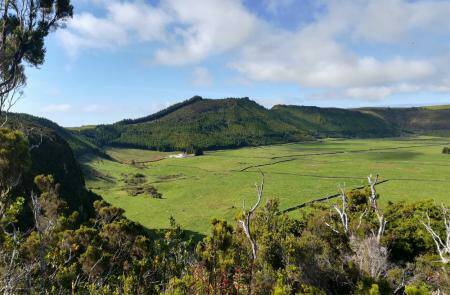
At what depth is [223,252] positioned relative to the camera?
24.3 meters

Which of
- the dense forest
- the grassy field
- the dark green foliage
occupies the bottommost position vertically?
the grassy field

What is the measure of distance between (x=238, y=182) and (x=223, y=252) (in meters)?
123

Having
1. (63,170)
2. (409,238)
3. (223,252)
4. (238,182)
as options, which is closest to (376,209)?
(223,252)

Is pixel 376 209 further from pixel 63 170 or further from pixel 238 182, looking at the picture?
pixel 238 182

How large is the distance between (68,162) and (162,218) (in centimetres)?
2596

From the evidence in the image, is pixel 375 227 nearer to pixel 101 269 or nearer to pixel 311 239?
pixel 311 239

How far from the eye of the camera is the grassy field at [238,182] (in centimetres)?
10794

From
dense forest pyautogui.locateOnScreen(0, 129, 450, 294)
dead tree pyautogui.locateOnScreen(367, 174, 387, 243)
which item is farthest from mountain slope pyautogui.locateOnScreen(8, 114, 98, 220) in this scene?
dead tree pyautogui.locateOnScreen(367, 174, 387, 243)

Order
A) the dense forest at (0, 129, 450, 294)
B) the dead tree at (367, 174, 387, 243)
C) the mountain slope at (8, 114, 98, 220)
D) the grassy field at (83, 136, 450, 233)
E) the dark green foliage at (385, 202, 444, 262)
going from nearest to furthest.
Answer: the dense forest at (0, 129, 450, 294) < the dead tree at (367, 174, 387, 243) < the dark green foliage at (385, 202, 444, 262) < the mountain slope at (8, 114, 98, 220) < the grassy field at (83, 136, 450, 233)

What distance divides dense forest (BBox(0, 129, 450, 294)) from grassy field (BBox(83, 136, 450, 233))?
4640 cm

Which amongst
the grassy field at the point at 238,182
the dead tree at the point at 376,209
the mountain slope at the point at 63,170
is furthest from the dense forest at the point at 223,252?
the grassy field at the point at 238,182

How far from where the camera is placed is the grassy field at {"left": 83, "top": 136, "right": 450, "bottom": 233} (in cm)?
10794

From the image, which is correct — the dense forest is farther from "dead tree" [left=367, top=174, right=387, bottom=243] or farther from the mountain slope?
the mountain slope

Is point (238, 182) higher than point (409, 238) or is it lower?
lower
